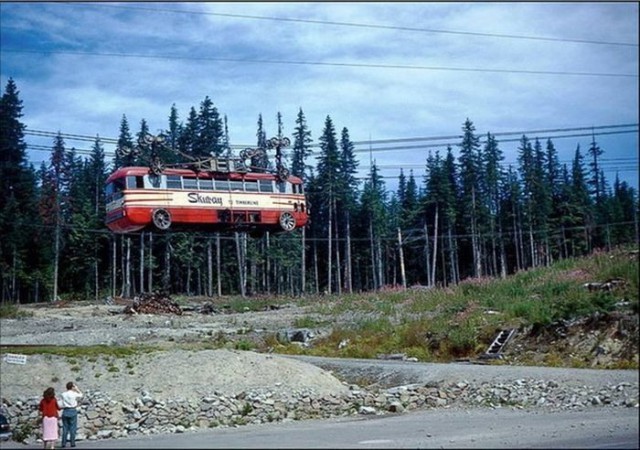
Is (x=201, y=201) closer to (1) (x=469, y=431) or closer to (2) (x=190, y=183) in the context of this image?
(2) (x=190, y=183)

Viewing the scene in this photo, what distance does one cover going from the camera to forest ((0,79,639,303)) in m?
23.7

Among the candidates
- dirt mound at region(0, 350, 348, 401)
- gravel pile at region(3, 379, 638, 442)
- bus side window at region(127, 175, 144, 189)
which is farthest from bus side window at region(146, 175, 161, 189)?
gravel pile at region(3, 379, 638, 442)

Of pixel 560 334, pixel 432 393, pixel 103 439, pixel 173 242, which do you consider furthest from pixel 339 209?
pixel 103 439

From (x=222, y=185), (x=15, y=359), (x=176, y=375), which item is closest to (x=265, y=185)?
(x=222, y=185)

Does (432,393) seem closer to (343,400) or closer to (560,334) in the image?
(343,400)

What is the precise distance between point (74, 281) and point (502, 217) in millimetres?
40532

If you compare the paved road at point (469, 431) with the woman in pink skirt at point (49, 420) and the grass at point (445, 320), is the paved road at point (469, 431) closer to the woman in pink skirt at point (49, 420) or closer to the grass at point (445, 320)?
the woman in pink skirt at point (49, 420)

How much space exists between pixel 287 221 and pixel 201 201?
5078 millimetres

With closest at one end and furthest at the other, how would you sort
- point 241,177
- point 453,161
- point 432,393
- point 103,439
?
point 103,439
point 432,393
point 241,177
point 453,161

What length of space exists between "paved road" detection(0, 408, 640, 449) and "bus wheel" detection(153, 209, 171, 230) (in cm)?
1487

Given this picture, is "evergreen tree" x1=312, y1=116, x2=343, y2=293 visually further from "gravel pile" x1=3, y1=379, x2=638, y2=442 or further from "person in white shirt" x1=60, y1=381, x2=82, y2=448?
"person in white shirt" x1=60, y1=381, x2=82, y2=448

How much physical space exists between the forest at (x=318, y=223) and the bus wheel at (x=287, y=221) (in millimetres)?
2877

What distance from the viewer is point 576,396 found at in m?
22.5

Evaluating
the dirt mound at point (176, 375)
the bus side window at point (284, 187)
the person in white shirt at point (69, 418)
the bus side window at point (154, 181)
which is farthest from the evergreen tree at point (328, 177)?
the person in white shirt at point (69, 418)
